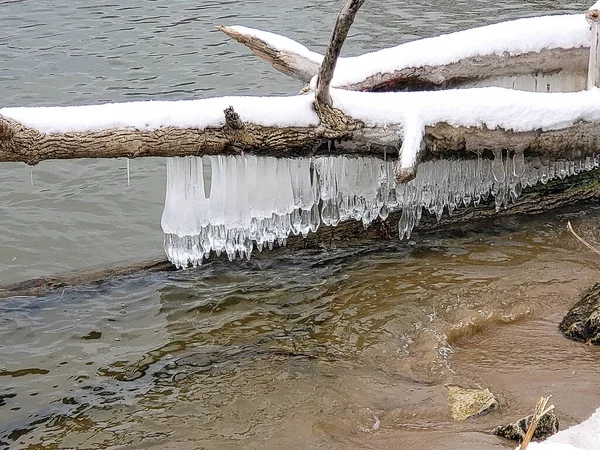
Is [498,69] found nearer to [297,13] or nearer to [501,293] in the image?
[501,293]

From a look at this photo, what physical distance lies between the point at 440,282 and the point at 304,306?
3.24ft

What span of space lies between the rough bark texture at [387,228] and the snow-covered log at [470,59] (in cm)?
81

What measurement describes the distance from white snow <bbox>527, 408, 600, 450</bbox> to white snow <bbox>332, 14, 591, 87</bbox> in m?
3.24

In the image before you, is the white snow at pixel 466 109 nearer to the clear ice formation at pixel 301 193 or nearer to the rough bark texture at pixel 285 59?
the clear ice formation at pixel 301 193

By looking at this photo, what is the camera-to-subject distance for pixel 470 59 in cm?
638

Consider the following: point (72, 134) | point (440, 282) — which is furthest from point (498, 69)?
point (72, 134)

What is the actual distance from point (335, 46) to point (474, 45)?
67.2 inches

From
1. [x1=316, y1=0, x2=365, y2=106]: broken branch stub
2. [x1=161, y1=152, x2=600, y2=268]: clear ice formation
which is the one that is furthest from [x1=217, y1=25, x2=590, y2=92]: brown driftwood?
[x1=316, y1=0, x2=365, y2=106]: broken branch stub

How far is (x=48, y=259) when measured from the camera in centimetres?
678

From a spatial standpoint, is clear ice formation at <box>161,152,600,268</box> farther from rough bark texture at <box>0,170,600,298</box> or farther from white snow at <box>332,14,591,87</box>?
white snow at <box>332,14,591,87</box>

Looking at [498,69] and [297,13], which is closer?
[498,69]

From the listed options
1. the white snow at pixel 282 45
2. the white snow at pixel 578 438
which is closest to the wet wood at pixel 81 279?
the white snow at pixel 282 45

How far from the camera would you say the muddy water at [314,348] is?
4.41m

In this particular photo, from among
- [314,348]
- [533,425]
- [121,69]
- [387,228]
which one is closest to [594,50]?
[387,228]
